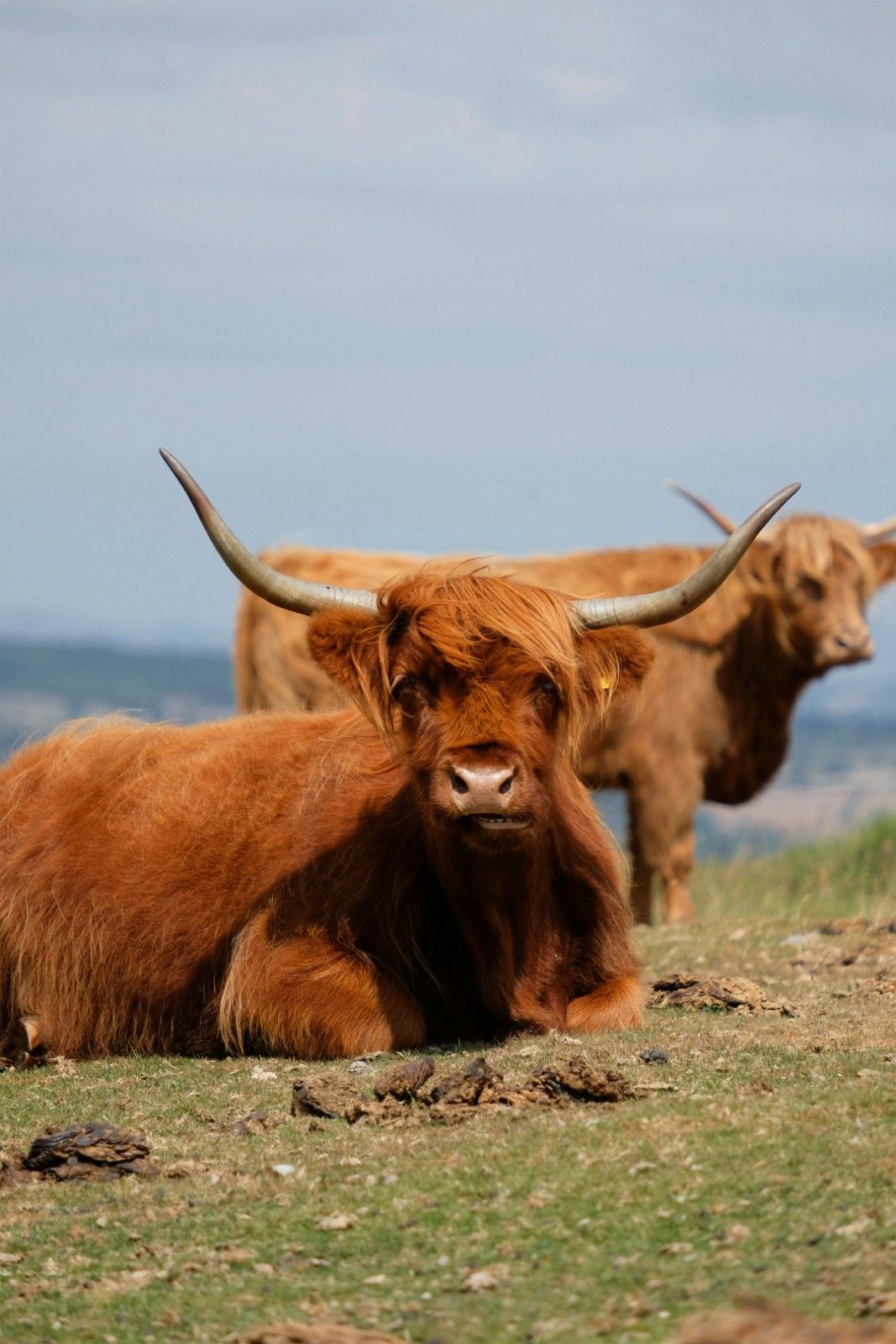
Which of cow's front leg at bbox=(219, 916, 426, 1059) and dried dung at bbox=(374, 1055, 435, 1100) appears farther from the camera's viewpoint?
cow's front leg at bbox=(219, 916, 426, 1059)

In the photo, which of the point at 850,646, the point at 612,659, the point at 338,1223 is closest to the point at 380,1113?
the point at 338,1223

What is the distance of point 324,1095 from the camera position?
14.5 ft

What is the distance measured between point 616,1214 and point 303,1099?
1282mm

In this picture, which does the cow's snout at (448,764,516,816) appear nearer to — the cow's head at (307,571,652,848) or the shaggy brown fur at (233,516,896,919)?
the cow's head at (307,571,652,848)

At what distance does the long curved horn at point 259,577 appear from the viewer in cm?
512

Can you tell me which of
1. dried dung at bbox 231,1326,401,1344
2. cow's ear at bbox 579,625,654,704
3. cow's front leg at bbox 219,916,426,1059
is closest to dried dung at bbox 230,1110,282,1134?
cow's front leg at bbox 219,916,426,1059

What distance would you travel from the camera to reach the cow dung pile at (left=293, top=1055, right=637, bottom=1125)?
4.23m

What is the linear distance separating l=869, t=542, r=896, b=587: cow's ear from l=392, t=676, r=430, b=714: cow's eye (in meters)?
7.27

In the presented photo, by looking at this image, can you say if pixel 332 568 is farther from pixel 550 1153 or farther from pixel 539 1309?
pixel 539 1309

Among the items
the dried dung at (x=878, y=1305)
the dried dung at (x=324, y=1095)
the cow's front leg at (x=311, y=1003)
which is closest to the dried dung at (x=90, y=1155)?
the dried dung at (x=324, y=1095)

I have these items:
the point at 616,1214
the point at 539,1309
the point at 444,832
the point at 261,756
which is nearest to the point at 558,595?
the point at 444,832

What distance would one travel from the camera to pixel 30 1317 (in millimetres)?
3199

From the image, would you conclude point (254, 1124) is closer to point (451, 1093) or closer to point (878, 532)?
point (451, 1093)

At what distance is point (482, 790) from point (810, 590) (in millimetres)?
7130
